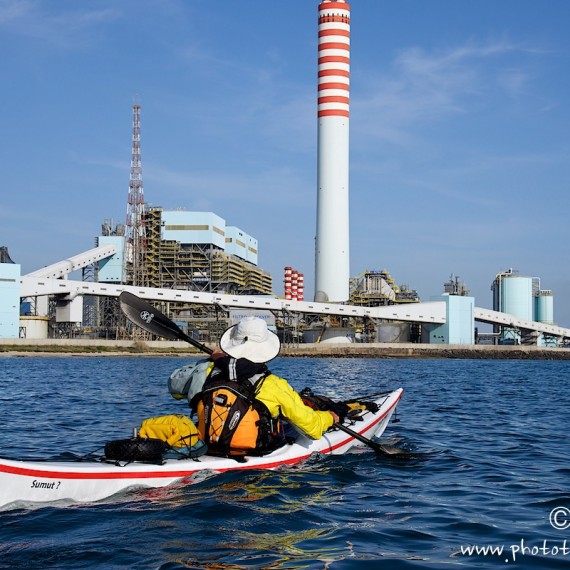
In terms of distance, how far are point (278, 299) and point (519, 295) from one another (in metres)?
28.9

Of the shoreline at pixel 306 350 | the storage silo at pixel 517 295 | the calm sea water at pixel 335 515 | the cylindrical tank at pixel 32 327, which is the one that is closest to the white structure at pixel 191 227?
the shoreline at pixel 306 350

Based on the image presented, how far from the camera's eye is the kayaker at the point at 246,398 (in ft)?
28.0

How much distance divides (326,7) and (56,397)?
60043 millimetres

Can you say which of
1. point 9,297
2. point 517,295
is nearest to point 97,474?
point 9,297

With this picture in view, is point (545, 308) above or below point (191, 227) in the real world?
below

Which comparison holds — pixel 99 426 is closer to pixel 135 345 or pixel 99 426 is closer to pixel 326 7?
pixel 135 345

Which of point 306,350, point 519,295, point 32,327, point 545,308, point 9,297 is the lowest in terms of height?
point 306,350

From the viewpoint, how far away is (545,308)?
299 feet

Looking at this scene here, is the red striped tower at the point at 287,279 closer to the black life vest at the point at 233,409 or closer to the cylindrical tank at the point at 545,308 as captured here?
the cylindrical tank at the point at 545,308

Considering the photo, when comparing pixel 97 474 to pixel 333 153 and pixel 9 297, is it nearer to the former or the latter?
pixel 9 297

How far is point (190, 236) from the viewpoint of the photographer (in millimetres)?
82438

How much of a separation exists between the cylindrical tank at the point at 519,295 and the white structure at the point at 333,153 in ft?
73.2

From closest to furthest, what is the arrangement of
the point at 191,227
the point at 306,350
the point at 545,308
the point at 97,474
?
the point at 97,474 → the point at 306,350 → the point at 191,227 → the point at 545,308

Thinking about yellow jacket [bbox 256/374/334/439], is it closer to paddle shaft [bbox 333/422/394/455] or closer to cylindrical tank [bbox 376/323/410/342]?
paddle shaft [bbox 333/422/394/455]
